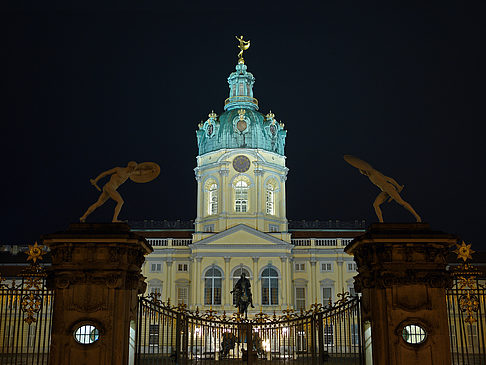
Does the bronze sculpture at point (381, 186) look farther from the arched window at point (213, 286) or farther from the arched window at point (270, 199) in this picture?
the arched window at point (270, 199)

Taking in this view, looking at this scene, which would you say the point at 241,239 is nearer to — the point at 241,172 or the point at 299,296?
the point at 241,172

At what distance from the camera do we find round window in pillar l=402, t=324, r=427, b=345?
13498 mm

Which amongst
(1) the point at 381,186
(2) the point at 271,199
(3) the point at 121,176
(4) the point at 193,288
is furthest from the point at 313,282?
(3) the point at 121,176

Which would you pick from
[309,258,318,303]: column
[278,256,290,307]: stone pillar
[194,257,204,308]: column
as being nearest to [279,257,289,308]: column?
[278,256,290,307]: stone pillar

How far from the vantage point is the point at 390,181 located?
14.8 meters

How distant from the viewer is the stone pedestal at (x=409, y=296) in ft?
43.8

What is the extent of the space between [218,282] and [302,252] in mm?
9218

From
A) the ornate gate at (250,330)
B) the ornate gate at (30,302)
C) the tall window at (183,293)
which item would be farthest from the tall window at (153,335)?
the tall window at (183,293)

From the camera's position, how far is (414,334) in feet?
44.4

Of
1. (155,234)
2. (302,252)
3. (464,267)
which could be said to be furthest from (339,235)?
(464,267)

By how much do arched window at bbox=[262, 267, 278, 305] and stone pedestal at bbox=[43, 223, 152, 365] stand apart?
43.9 metres

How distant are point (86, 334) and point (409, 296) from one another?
744cm

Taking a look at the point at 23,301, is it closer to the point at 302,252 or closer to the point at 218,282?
the point at 218,282

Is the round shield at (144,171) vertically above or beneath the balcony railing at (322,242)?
beneath
